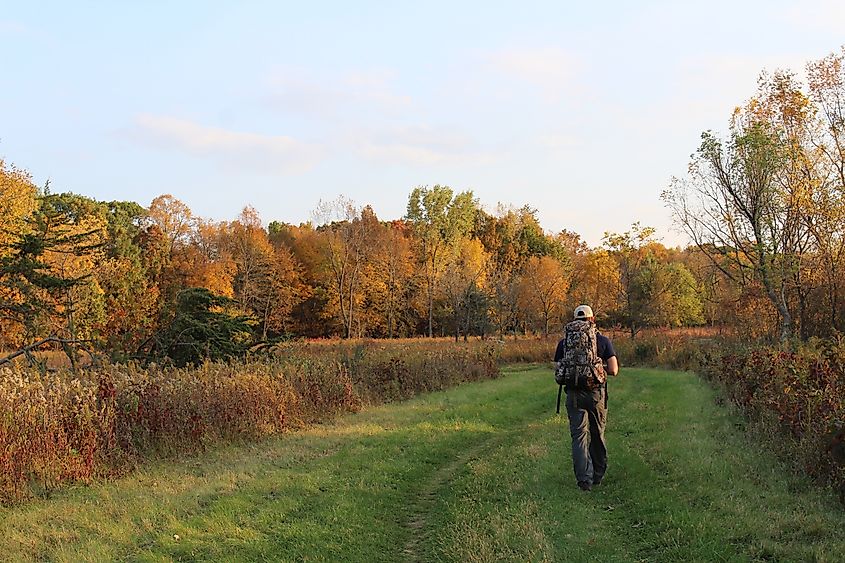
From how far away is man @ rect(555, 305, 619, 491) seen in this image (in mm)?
7680

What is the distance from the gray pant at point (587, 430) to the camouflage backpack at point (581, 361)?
0.54 feet

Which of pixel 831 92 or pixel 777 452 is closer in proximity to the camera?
pixel 777 452

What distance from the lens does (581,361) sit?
25.3 feet

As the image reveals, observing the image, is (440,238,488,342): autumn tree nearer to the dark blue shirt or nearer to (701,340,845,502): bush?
(701,340,845,502): bush

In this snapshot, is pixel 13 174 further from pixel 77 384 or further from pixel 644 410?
pixel 644 410

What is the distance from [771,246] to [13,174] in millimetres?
35835

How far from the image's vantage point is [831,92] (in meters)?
22.8

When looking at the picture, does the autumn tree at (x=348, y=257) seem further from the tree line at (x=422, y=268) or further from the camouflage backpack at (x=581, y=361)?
the camouflage backpack at (x=581, y=361)

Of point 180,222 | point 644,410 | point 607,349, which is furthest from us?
point 180,222

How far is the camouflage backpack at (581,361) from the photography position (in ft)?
25.1

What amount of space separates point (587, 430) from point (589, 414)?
0.20 metres

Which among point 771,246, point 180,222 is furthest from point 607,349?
point 180,222

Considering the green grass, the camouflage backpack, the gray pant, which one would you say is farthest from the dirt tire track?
the camouflage backpack

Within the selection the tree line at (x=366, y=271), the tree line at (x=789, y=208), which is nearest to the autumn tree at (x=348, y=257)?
the tree line at (x=366, y=271)
